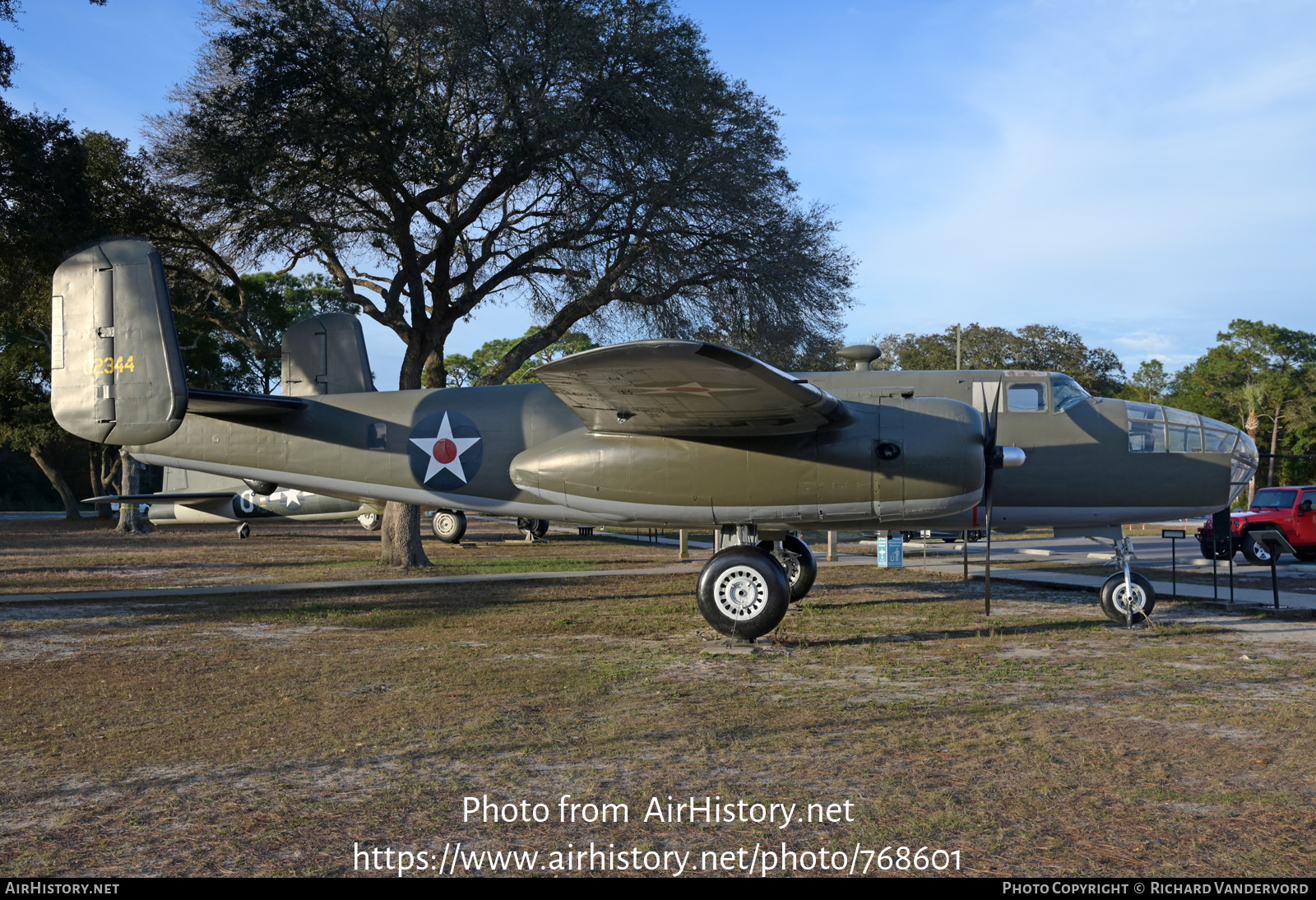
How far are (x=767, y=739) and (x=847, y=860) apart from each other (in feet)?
6.76

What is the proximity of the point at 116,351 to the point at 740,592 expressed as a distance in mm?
8149

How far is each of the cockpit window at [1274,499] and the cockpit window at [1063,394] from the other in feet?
52.4

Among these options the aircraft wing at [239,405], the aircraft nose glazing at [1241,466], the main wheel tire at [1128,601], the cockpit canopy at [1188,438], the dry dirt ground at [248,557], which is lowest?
the dry dirt ground at [248,557]

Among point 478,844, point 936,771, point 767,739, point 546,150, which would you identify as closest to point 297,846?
point 478,844

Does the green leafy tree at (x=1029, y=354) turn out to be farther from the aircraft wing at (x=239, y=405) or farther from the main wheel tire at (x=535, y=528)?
the aircraft wing at (x=239, y=405)

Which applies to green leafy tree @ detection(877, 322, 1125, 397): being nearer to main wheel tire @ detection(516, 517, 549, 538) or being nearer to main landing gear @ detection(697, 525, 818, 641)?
main wheel tire @ detection(516, 517, 549, 538)

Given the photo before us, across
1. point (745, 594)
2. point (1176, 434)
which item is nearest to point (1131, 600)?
point (1176, 434)

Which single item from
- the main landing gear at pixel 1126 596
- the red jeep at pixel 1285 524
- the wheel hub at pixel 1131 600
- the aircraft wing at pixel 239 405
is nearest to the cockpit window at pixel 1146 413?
the main landing gear at pixel 1126 596

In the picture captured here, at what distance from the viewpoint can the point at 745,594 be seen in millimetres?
9906

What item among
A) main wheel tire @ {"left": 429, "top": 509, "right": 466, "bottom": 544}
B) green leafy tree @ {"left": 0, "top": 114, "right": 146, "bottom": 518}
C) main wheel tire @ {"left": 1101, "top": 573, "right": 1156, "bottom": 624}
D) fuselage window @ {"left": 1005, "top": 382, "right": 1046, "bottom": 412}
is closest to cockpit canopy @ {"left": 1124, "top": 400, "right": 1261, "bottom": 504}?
fuselage window @ {"left": 1005, "top": 382, "right": 1046, "bottom": 412}

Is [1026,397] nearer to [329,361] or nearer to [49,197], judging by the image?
[329,361]

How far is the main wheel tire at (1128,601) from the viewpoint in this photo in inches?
441

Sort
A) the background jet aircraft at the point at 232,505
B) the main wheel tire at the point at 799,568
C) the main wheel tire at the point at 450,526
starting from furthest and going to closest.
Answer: the background jet aircraft at the point at 232,505, the main wheel tire at the point at 450,526, the main wheel tire at the point at 799,568

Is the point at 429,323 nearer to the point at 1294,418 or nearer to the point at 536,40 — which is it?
the point at 536,40
